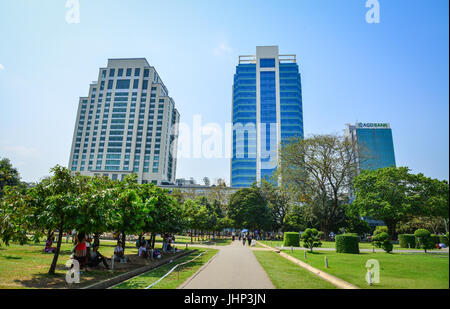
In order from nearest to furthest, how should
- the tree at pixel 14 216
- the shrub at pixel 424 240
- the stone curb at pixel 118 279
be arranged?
the stone curb at pixel 118 279
the tree at pixel 14 216
the shrub at pixel 424 240

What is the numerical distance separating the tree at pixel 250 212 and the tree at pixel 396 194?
18110mm

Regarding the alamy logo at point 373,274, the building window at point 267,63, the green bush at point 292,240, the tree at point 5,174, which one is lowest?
the green bush at point 292,240

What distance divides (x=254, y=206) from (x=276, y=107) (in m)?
71.3

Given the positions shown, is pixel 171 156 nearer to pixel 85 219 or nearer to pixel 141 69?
pixel 141 69

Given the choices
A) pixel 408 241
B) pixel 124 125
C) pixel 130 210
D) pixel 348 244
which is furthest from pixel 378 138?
pixel 130 210

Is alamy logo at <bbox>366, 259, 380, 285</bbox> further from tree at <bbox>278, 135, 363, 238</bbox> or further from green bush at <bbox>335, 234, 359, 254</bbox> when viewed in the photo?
tree at <bbox>278, 135, 363, 238</bbox>

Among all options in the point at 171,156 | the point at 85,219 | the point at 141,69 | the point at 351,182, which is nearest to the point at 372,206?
the point at 351,182

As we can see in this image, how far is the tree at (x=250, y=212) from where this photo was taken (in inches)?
1986

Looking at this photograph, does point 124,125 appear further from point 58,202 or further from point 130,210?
point 58,202

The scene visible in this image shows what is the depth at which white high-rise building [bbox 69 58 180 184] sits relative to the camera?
10356 centimetres

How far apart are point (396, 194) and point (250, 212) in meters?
25.6

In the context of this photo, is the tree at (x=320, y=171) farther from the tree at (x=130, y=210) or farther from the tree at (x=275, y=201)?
the tree at (x=130, y=210)

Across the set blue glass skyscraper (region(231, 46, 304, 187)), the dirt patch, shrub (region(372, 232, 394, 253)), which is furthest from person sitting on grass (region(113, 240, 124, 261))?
blue glass skyscraper (region(231, 46, 304, 187))

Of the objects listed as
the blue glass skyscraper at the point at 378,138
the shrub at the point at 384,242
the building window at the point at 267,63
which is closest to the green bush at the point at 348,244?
the shrub at the point at 384,242
